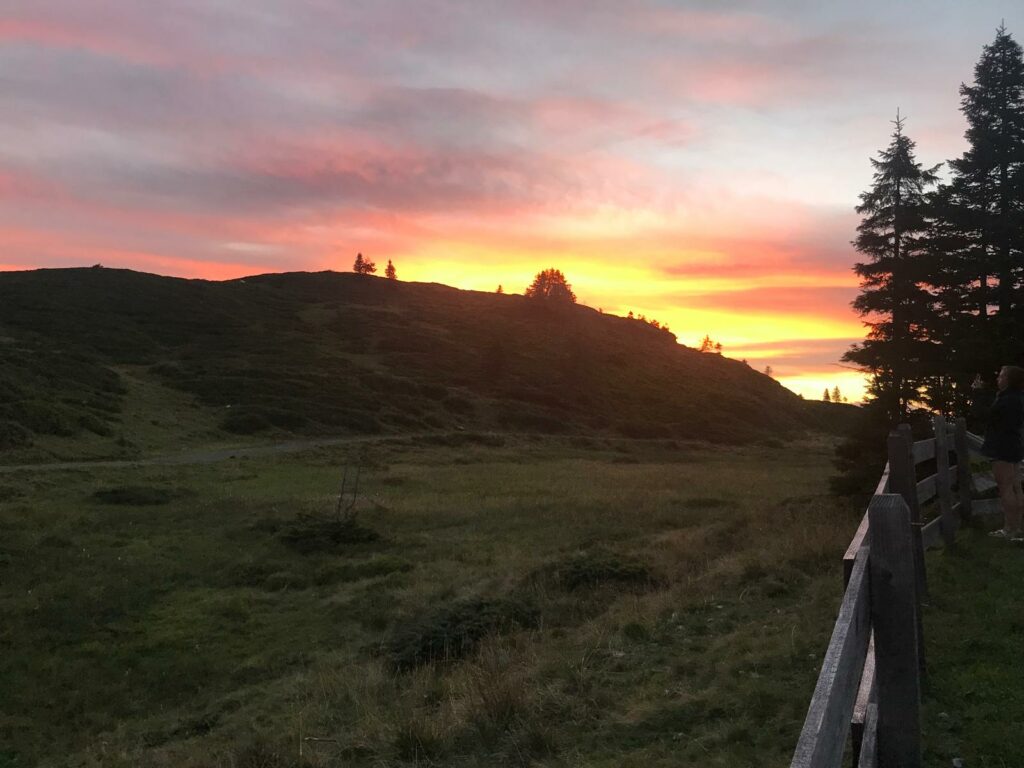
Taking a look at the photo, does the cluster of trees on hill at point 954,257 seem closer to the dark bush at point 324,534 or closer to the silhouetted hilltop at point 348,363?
the dark bush at point 324,534

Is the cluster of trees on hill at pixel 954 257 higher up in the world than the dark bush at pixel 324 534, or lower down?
higher up

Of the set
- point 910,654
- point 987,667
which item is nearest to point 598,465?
point 987,667

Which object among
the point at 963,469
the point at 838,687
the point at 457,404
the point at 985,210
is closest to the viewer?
the point at 838,687

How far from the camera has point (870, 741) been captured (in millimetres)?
3092

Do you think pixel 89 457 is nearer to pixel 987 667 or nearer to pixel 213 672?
pixel 213 672

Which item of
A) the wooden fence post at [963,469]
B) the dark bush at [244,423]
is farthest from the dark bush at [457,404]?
the wooden fence post at [963,469]

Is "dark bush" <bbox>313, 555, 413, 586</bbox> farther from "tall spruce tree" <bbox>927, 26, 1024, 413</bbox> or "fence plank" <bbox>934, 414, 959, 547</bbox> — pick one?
"tall spruce tree" <bbox>927, 26, 1024, 413</bbox>

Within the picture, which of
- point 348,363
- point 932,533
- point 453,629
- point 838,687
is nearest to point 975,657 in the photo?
point 932,533

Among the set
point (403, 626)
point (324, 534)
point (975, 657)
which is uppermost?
point (975, 657)

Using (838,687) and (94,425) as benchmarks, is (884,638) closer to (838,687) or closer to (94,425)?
(838,687)

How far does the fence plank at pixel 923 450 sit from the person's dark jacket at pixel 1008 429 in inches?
41.6

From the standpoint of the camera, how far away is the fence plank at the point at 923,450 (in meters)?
8.16

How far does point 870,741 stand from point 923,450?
6229mm

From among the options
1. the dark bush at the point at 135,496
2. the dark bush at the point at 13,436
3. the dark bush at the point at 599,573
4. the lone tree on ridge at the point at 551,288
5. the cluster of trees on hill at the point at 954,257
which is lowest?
the dark bush at the point at 135,496
